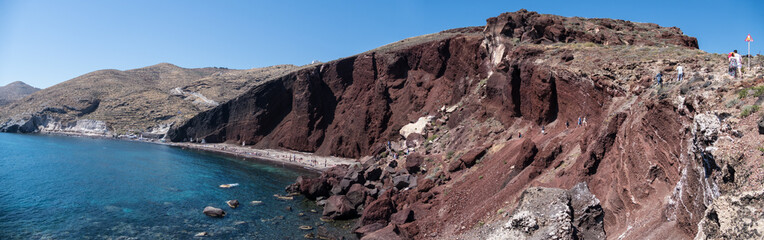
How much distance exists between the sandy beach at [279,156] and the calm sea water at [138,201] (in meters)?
5.31

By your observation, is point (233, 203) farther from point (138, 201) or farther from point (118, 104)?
point (118, 104)

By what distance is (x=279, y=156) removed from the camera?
66.3 m

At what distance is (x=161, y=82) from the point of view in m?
141

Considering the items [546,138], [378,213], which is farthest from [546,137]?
[378,213]

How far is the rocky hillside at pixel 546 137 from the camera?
10.2 metres

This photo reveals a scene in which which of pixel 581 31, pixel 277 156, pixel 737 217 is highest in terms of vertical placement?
pixel 581 31

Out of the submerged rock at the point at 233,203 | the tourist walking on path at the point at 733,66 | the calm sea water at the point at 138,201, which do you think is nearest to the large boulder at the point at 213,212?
the calm sea water at the point at 138,201

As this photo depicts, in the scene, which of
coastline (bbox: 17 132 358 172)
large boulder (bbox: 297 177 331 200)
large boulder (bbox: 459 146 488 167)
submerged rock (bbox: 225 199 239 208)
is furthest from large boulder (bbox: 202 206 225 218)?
coastline (bbox: 17 132 358 172)

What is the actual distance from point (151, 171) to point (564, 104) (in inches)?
1895

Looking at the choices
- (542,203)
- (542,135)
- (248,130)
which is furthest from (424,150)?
(248,130)

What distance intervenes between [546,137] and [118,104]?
127815 millimetres

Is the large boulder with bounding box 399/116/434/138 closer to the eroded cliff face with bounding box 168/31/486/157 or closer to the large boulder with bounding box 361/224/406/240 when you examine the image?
the eroded cliff face with bounding box 168/31/486/157

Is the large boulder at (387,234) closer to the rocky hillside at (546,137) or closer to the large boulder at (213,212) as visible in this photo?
the rocky hillside at (546,137)

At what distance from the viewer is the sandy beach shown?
56938 mm
